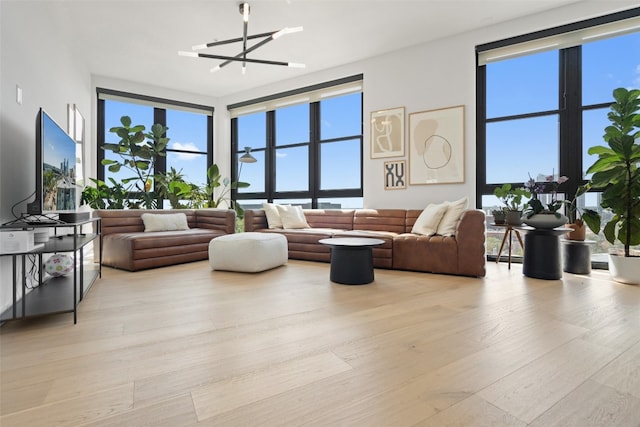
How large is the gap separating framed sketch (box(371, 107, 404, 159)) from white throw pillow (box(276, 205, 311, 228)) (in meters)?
1.50

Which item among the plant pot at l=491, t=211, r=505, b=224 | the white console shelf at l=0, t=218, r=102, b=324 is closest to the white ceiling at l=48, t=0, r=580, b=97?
the plant pot at l=491, t=211, r=505, b=224

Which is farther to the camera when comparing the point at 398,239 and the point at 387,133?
the point at 387,133

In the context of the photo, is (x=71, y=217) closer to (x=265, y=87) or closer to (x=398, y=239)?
(x=398, y=239)

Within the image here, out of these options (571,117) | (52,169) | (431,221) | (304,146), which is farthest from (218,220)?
(571,117)

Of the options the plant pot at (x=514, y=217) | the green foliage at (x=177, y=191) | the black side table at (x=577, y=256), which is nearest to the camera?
the black side table at (x=577, y=256)

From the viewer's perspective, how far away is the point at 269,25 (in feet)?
13.9

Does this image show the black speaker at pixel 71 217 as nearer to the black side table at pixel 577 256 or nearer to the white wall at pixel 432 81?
the white wall at pixel 432 81

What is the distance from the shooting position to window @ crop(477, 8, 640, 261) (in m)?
3.77

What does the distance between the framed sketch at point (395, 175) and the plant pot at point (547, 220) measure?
1879 mm

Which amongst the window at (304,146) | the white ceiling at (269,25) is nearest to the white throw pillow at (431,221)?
the window at (304,146)

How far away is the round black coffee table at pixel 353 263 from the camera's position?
3123 mm

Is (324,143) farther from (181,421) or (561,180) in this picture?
(181,421)

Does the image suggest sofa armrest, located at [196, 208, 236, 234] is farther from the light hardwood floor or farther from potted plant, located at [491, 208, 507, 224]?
potted plant, located at [491, 208, 507, 224]

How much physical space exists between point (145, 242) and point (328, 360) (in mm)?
3132
